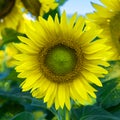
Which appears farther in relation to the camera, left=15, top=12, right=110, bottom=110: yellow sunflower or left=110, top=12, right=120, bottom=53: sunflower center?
left=110, top=12, right=120, bottom=53: sunflower center

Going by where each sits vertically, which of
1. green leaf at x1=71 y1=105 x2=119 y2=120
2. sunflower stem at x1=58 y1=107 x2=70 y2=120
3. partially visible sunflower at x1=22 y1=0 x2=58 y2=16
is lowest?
green leaf at x1=71 y1=105 x2=119 y2=120

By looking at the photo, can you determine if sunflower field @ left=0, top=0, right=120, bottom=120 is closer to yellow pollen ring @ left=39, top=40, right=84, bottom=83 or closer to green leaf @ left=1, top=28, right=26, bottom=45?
yellow pollen ring @ left=39, top=40, right=84, bottom=83

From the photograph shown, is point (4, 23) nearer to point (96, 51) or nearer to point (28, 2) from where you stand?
point (28, 2)

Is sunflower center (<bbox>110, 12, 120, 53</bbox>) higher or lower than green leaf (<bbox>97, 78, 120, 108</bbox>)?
higher

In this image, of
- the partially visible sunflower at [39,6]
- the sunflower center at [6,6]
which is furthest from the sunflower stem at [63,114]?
the sunflower center at [6,6]

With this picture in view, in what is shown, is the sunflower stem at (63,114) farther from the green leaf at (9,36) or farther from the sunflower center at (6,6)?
the sunflower center at (6,6)

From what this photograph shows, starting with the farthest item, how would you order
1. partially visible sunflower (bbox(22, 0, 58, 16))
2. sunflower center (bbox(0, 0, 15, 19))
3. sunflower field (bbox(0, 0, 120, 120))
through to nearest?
sunflower center (bbox(0, 0, 15, 19)) < partially visible sunflower (bbox(22, 0, 58, 16)) < sunflower field (bbox(0, 0, 120, 120))

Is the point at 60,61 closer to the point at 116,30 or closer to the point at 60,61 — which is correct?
the point at 60,61

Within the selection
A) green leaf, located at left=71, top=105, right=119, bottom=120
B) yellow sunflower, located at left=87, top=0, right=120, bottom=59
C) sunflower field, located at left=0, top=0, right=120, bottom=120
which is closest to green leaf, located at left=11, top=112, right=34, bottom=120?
sunflower field, located at left=0, top=0, right=120, bottom=120
